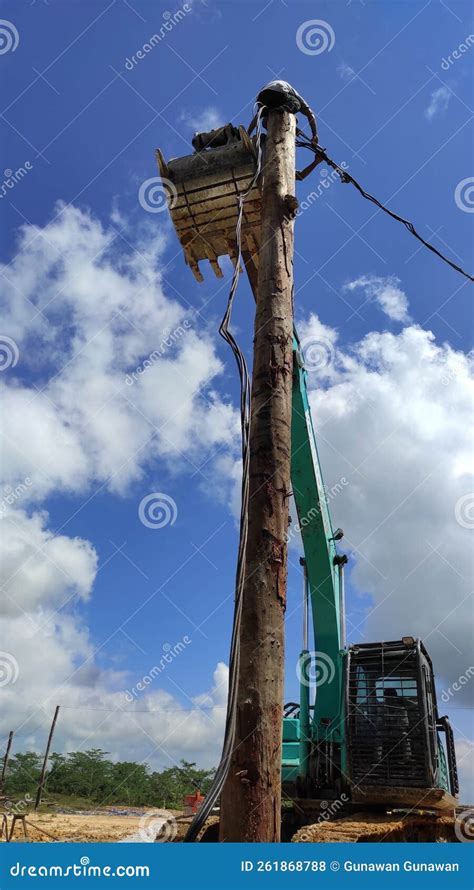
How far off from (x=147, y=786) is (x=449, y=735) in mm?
37007

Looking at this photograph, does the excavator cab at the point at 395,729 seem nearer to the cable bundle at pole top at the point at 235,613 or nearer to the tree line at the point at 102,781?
the cable bundle at pole top at the point at 235,613

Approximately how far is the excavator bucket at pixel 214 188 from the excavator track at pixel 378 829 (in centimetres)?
617

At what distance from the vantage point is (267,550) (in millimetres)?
2633

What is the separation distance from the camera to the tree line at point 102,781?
36.1 metres

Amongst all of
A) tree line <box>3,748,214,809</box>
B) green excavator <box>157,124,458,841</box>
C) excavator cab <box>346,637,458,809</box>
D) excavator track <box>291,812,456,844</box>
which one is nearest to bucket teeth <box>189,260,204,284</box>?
green excavator <box>157,124,458,841</box>

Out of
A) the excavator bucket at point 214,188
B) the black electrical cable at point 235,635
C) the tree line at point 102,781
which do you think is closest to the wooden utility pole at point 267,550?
the black electrical cable at point 235,635

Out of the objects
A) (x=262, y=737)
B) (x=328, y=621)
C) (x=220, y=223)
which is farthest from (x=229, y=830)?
(x=328, y=621)

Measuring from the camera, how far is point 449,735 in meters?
8.52

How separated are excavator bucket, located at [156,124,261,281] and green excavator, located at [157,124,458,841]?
0.25 feet

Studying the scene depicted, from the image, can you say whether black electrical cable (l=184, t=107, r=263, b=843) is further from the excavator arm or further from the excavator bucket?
the excavator arm

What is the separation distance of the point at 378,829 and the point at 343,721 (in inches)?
54.2

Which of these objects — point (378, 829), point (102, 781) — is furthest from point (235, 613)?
point (102, 781)

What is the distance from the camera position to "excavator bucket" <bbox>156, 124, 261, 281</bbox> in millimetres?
4879

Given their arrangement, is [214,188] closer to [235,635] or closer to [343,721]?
[235,635]
